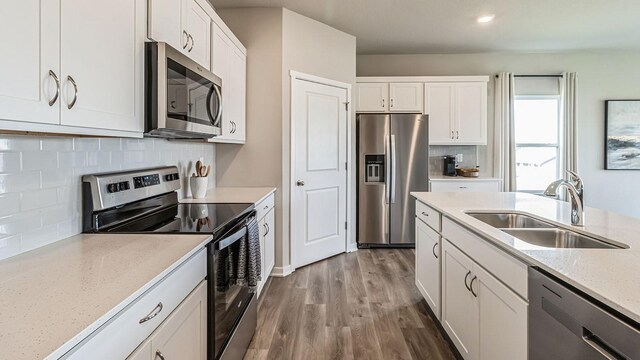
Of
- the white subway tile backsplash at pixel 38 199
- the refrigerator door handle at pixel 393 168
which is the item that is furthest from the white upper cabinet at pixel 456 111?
the white subway tile backsplash at pixel 38 199

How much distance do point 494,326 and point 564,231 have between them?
601 millimetres

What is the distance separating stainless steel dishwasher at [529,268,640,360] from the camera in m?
0.81

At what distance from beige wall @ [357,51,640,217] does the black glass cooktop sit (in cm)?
391

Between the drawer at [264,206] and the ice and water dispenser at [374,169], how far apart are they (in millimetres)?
1530

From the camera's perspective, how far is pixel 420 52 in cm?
505

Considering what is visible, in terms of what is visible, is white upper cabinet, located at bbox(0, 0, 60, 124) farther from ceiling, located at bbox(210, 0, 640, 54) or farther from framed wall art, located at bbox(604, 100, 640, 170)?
framed wall art, located at bbox(604, 100, 640, 170)

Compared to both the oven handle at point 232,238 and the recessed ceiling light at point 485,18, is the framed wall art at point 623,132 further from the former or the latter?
the oven handle at point 232,238

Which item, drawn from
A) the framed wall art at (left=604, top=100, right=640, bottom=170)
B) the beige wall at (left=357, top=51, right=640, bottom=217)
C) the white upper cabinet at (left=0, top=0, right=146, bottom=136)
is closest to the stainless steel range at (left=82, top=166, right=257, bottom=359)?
the white upper cabinet at (left=0, top=0, right=146, bottom=136)

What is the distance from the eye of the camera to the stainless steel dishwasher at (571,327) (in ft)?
2.65

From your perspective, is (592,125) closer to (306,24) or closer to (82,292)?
(306,24)

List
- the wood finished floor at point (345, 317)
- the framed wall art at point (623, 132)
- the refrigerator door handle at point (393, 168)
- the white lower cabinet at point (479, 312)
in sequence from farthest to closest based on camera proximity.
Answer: the framed wall art at point (623, 132)
the refrigerator door handle at point (393, 168)
the wood finished floor at point (345, 317)
the white lower cabinet at point (479, 312)

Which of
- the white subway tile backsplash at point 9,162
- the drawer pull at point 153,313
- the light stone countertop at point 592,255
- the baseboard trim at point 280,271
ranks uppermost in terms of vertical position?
the white subway tile backsplash at point 9,162

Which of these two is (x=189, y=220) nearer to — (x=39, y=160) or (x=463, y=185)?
(x=39, y=160)

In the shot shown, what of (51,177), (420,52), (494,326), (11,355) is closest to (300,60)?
(420,52)
